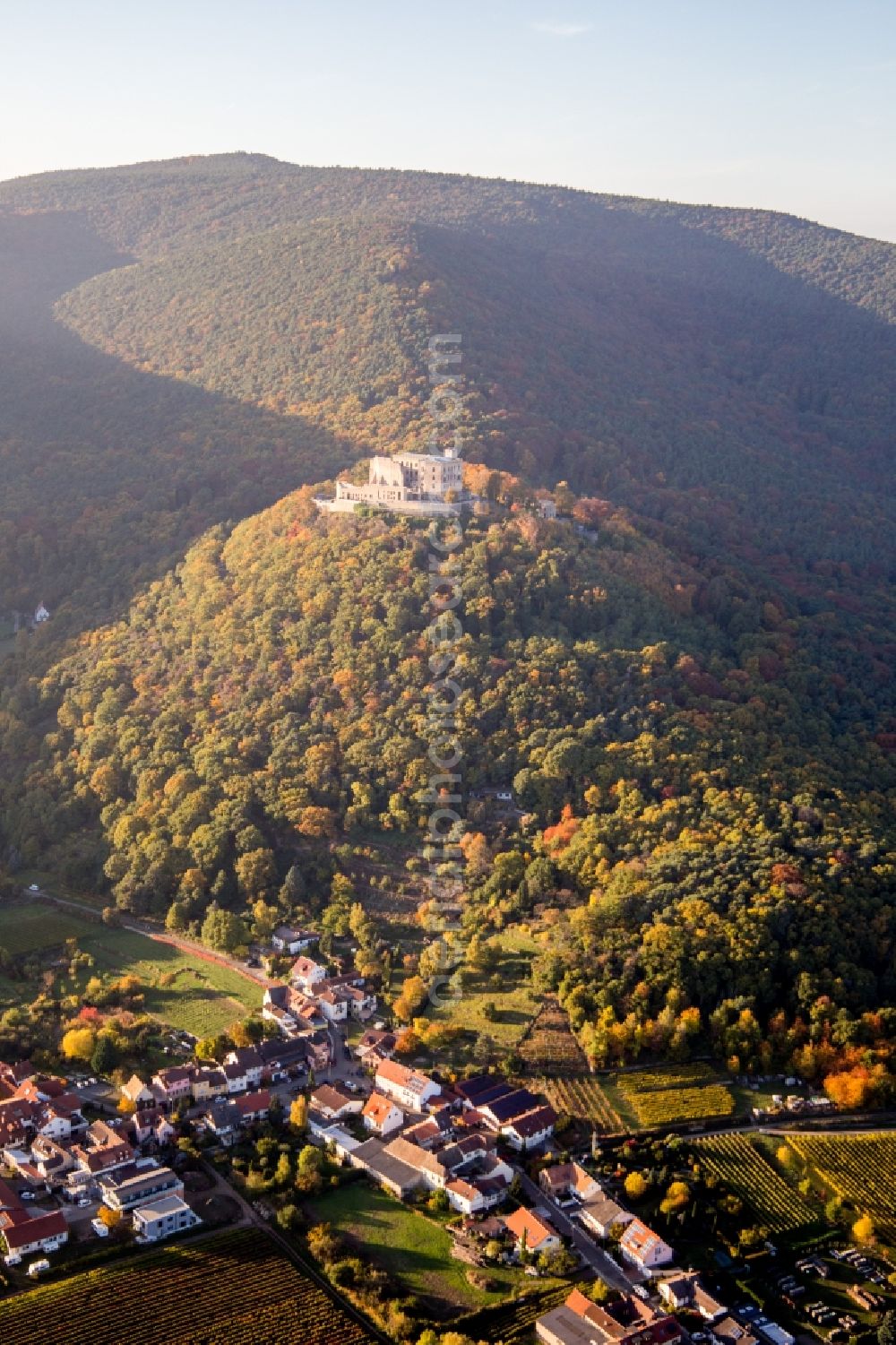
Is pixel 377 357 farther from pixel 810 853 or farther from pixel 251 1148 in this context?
pixel 251 1148

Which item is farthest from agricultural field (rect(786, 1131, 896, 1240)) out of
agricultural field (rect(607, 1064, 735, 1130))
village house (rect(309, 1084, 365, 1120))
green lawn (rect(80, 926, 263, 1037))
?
green lawn (rect(80, 926, 263, 1037))

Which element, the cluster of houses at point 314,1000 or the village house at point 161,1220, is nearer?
the village house at point 161,1220

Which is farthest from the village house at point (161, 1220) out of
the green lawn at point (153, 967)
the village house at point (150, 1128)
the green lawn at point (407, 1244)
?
the green lawn at point (153, 967)

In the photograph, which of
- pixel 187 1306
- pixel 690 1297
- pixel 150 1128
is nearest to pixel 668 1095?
pixel 690 1297

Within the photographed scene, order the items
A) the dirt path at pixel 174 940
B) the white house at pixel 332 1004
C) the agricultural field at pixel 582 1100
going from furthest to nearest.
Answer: the dirt path at pixel 174 940
the white house at pixel 332 1004
the agricultural field at pixel 582 1100

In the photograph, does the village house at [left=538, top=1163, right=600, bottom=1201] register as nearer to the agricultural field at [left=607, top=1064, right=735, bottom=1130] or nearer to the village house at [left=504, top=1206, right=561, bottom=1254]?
the village house at [left=504, top=1206, right=561, bottom=1254]

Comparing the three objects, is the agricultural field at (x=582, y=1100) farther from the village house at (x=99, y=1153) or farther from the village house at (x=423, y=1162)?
the village house at (x=99, y=1153)

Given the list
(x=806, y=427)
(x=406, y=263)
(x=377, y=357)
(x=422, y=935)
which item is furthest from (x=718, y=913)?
(x=806, y=427)
